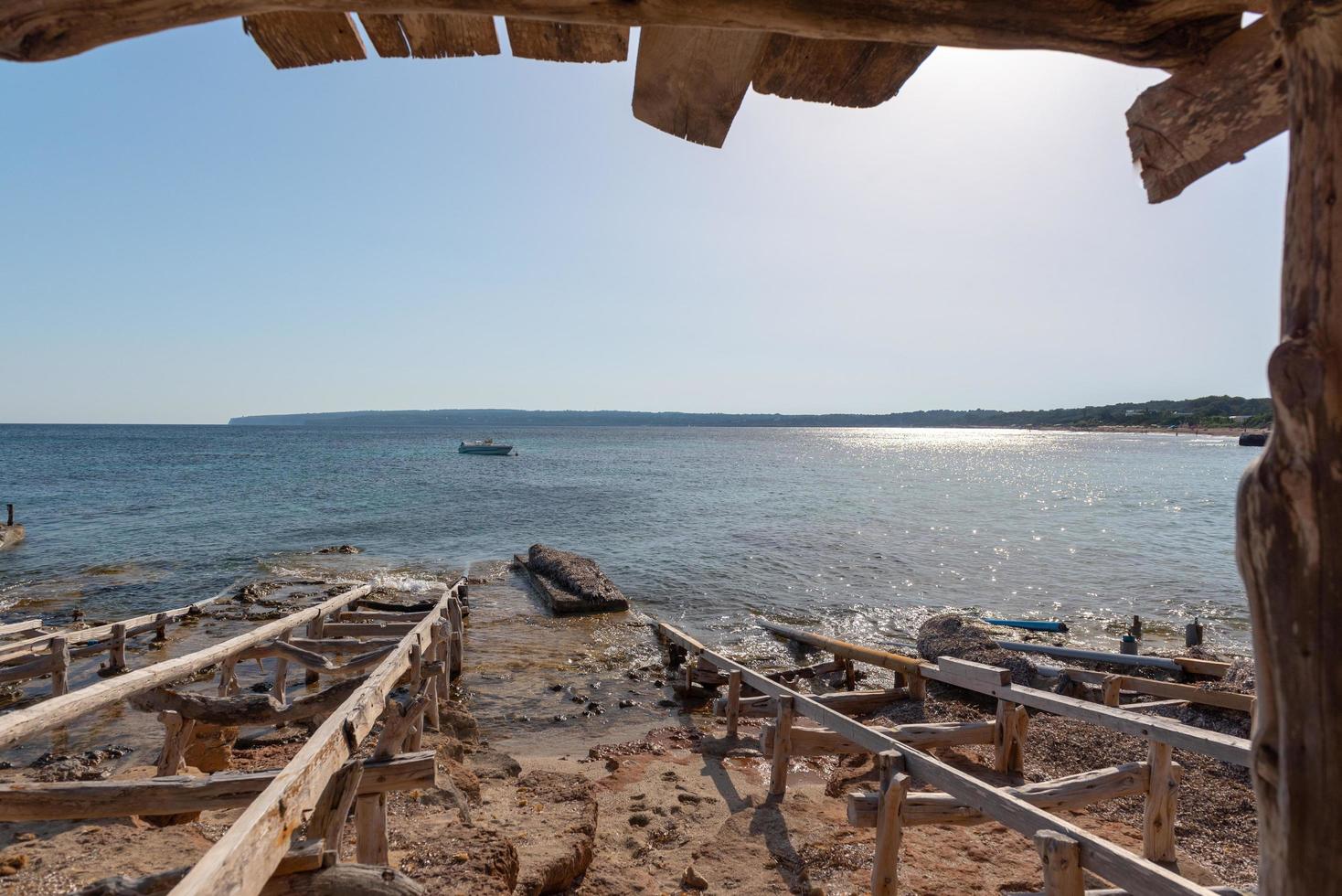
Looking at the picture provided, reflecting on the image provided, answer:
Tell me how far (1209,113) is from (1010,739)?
6889 mm

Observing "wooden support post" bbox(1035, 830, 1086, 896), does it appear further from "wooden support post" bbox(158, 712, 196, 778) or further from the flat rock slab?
the flat rock slab

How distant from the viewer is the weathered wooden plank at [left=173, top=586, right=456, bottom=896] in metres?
2.62

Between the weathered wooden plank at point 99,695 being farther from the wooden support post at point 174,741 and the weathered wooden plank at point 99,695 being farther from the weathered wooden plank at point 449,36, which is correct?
the weathered wooden plank at point 449,36

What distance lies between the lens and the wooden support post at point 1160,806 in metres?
5.46

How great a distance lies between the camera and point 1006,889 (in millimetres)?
5281

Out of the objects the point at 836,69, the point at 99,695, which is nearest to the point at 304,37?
the point at 836,69

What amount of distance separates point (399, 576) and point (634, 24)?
21630 millimetres

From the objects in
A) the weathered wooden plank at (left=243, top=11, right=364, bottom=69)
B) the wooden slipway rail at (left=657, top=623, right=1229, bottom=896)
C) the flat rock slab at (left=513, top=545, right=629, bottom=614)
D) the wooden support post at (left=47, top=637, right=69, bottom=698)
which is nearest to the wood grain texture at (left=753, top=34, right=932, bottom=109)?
the weathered wooden plank at (left=243, top=11, right=364, bottom=69)

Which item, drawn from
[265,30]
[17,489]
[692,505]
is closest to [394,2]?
[265,30]

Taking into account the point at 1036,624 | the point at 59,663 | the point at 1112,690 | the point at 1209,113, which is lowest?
the point at 1036,624

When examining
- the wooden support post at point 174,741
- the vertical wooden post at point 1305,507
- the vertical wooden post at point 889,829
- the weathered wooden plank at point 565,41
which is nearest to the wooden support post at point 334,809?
the wooden support post at point 174,741

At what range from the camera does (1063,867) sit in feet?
12.0

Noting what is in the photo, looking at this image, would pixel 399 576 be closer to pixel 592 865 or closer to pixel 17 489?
pixel 592 865

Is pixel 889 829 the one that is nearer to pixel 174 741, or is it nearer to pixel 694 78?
pixel 694 78
